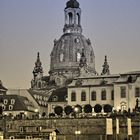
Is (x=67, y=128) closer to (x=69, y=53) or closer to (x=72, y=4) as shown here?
(x=69, y=53)

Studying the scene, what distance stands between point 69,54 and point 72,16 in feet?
39.7

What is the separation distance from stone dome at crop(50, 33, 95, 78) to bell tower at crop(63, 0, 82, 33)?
6.94 ft

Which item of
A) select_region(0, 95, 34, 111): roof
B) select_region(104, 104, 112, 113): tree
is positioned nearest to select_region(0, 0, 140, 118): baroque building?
select_region(104, 104, 112, 113): tree

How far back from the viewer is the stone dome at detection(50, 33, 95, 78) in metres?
134

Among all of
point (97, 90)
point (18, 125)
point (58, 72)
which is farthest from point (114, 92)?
point (58, 72)

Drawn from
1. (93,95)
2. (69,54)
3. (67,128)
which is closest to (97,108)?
(93,95)

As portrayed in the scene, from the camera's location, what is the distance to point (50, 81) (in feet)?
440

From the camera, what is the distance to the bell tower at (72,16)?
14075 cm

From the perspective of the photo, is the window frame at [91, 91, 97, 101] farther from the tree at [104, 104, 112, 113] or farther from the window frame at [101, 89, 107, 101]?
the tree at [104, 104, 112, 113]

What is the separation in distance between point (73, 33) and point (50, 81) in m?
14.0

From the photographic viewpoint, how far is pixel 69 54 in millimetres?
135125

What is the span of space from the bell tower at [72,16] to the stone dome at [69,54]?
83.3 inches

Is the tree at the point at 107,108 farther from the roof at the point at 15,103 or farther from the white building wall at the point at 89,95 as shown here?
the roof at the point at 15,103

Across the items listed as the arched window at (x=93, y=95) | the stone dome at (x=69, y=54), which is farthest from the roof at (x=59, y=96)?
the stone dome at (x=69, y=54)
